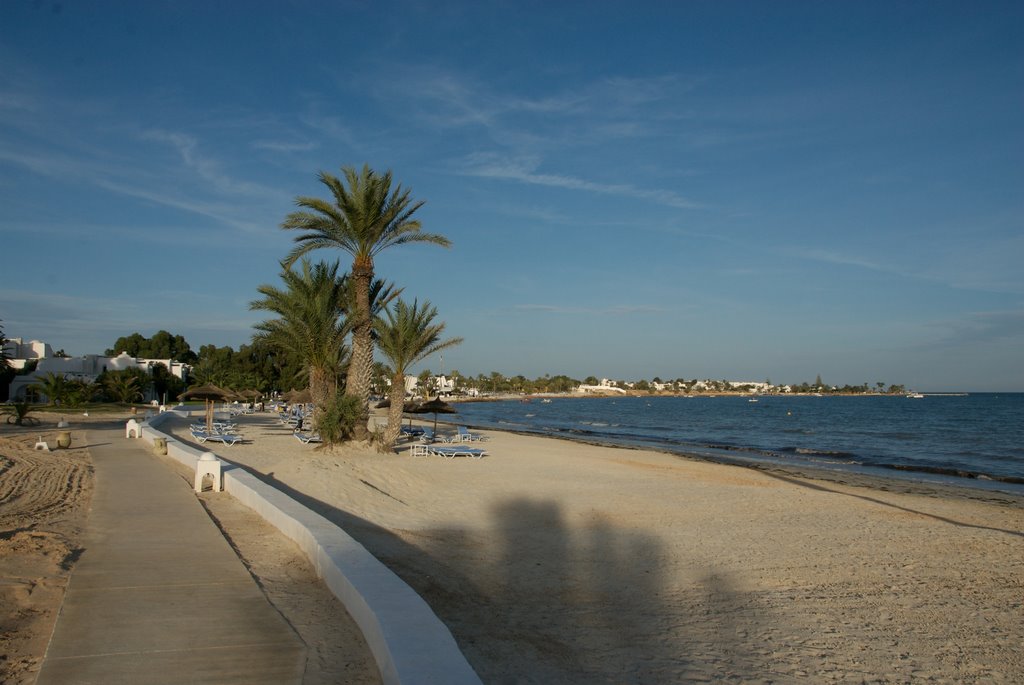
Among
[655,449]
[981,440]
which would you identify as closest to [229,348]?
[655,449]

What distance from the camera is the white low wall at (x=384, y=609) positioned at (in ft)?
11.0

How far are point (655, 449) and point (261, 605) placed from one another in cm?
2966

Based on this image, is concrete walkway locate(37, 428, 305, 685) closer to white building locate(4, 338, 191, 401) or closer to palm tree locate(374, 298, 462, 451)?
palm tree locate(374, 298, 462, 451)

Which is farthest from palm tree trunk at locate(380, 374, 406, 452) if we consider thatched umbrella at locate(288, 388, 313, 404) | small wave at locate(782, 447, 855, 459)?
small wave at locate(782, 447, 855, 459)

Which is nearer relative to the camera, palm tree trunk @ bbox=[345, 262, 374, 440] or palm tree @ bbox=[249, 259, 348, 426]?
palm tree trunk @ bbox=[345, 262, 374, 440]

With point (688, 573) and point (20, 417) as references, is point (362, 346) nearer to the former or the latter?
point (688, 573)

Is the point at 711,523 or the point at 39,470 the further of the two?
the point at 39,470

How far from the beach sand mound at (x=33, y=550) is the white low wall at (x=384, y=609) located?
1724 millimetres

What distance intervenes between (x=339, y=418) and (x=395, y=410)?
217 cm

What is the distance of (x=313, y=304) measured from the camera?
2466 cm

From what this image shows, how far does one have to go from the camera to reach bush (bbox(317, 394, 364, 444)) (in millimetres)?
19234

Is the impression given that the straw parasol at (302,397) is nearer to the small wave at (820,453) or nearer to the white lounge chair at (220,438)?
the white lounge chair at (220,438)

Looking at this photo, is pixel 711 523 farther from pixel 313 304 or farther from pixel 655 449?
pixel 655 449

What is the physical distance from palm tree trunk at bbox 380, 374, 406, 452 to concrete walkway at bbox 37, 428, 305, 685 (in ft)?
39.5
